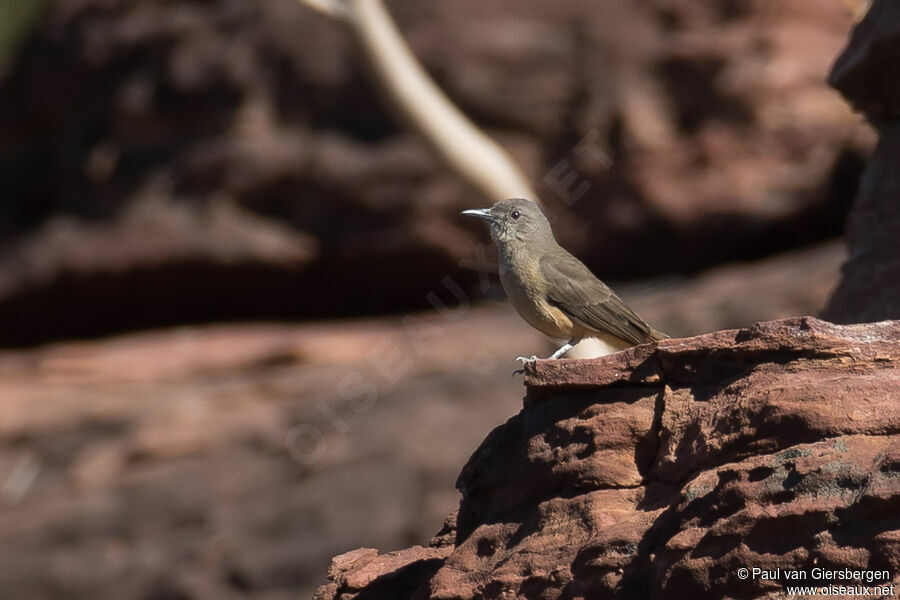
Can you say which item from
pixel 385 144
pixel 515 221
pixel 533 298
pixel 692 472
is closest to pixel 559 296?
pixel 533 298

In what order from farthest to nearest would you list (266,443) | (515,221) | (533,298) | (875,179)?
(266,443), (515,221), (875,179), (533,298)

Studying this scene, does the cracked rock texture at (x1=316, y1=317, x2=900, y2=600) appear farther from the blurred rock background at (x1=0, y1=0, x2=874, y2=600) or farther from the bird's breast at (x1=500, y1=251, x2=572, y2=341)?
the blurred rock background at (x1=0, y1=0, x2=874, y2=600)

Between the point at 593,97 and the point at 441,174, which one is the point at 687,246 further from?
the point at 441,174

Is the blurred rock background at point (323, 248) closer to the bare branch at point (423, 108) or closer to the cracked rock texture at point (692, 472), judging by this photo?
the bare branch at point (423, 108)

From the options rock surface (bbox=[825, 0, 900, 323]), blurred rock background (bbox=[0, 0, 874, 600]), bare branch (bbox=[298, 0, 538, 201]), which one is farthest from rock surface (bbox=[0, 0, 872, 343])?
rock surface (bbox=[825, 0, 900, 323])

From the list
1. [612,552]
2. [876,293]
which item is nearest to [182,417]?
[876,293]

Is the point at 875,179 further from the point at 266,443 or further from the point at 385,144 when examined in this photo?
the point at 385,144

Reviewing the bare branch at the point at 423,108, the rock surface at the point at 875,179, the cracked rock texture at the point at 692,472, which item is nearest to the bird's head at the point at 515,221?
the rock surface at the point at 875,179
